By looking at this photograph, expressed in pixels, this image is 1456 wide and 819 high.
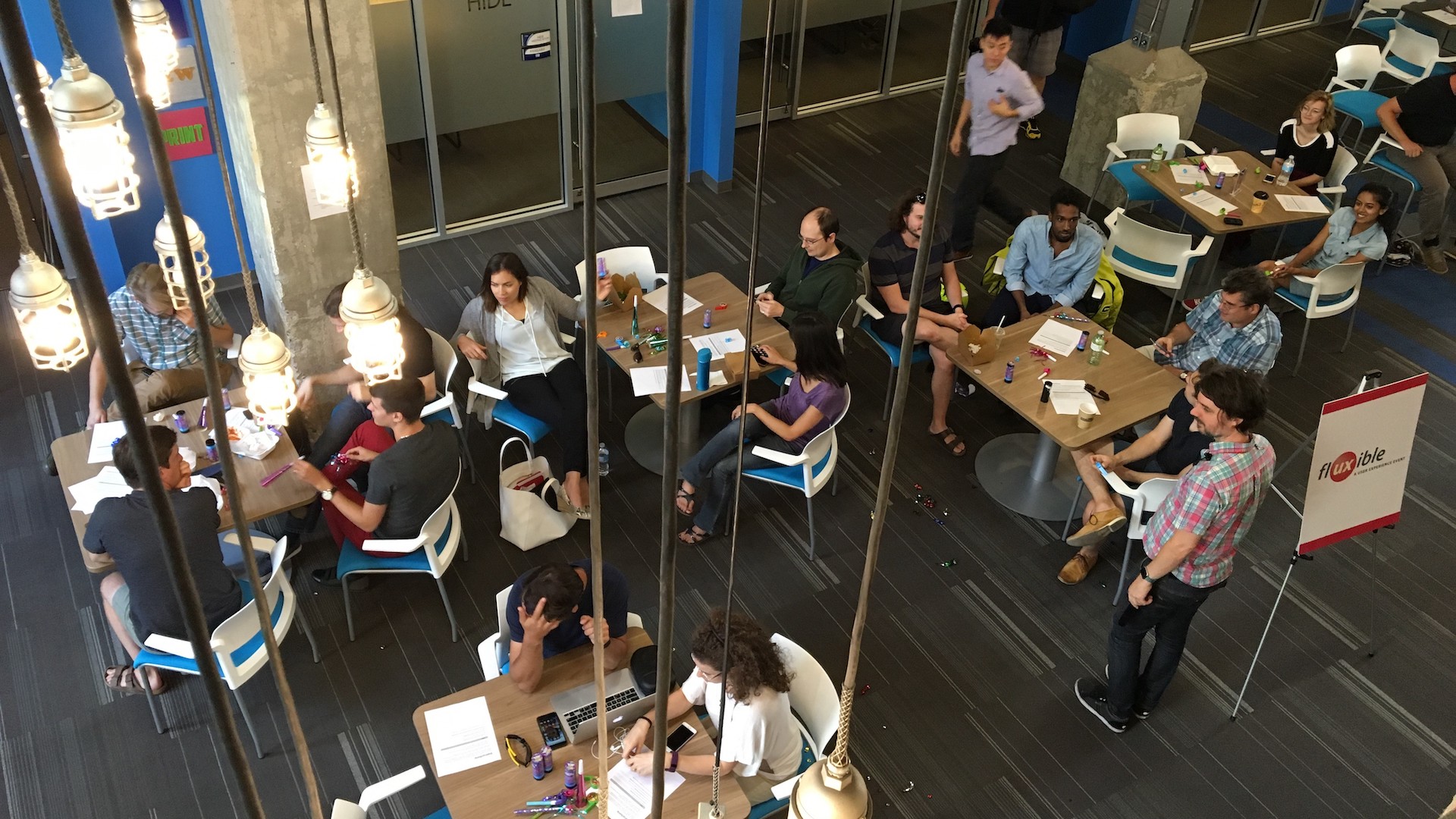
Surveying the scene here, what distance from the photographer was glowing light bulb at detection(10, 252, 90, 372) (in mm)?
2797

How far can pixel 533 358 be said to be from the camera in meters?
5.72

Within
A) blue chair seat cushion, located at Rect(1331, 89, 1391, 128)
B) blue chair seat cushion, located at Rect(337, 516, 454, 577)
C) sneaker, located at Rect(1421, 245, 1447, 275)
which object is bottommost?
sneaker, located at Rect(1421, 245, 1447, 275)

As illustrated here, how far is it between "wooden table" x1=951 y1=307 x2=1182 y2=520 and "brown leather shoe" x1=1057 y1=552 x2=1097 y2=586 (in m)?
0.37

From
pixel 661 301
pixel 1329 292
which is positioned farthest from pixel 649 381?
pixel 1329 292

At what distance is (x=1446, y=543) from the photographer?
19.6 feet

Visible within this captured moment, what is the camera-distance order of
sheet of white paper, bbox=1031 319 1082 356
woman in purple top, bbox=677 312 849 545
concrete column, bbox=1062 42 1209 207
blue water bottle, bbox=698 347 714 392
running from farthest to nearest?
1. concrete column, bbox=1062 42 1209 207
2. sheet of white paper, bbox=1031 319 1082 356
3. blue water bottle, bbox=698 347 714 392
4. woman in purple top, bbox=677 312 849 545

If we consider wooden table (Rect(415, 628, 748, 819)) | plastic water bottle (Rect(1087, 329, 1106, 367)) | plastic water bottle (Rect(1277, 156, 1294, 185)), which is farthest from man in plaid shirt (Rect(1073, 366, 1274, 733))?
plastic water bottle (Rect(1277, 156, 1294, 185))

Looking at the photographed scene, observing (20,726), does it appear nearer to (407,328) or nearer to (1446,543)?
(407,328)

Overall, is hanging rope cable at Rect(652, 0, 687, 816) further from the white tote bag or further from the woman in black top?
the woman in black top

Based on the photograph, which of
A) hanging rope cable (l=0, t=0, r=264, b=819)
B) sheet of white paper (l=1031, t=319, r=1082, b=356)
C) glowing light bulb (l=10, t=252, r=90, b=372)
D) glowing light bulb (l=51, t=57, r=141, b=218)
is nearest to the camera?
hanging rope cable (l=0, t=0, r=264, b=819)

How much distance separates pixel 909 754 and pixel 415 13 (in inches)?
205

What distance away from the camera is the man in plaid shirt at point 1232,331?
5656mm

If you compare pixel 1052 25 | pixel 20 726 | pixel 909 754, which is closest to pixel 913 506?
pixel 909 754

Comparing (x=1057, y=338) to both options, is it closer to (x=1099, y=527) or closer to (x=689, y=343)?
(x=1099, y=527)
